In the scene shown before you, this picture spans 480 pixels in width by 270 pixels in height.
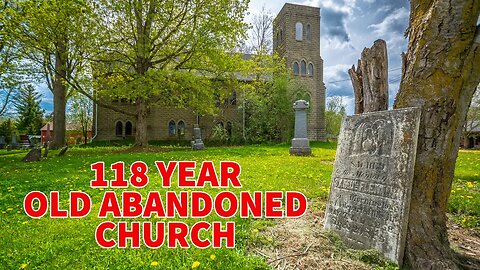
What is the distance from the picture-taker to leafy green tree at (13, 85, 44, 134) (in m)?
38.5

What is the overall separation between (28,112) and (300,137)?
3957 centimetres

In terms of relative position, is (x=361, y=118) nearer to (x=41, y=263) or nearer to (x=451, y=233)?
(x=451, y=233)

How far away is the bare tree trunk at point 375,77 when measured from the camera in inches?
140

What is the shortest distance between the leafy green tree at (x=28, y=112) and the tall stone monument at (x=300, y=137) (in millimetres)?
37871

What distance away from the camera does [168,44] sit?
18.6m

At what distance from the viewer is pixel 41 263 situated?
291cm

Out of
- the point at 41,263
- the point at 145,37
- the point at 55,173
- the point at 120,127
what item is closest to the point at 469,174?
the point at 41,263

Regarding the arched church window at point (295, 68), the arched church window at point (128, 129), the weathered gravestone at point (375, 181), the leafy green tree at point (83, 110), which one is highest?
the arched church window at point (295, 68)

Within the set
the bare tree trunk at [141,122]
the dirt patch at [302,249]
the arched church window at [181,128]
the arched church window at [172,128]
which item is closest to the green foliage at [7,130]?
the arched church window at [172,128]

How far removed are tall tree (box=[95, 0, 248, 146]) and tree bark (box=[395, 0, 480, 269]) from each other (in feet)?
49.7

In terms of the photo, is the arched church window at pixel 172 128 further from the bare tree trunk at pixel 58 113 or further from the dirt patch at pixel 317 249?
the dirt patch at pixel 317 249

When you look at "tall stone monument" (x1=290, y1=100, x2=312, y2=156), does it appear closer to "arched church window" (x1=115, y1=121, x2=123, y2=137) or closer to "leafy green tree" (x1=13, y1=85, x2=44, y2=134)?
"arched church window" (x1=115, y1=121, x2=123, y2=137)

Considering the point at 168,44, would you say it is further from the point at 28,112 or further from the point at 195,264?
the point at 28,112
